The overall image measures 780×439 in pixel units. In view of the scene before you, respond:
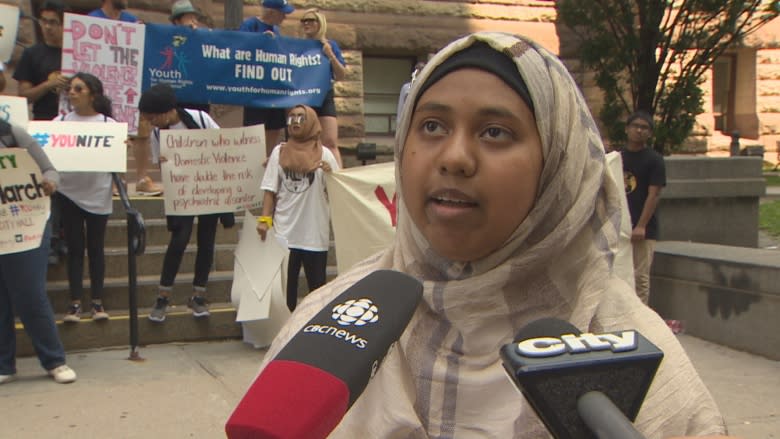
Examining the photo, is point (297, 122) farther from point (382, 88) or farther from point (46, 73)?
point (382, 88)

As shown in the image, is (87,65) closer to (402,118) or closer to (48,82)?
(48,82)

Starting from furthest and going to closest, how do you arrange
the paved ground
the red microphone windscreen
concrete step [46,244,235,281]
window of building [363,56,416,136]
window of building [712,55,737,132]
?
window of building [712,55,737,132], window of building [363,56,416,136], concrete step [46,244,235,281], the paved ground, the red microphone windscreen

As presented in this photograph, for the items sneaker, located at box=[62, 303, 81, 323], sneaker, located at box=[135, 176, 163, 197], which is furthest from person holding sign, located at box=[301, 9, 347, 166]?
sneaker, located at box=[62, 303, 81, 323]

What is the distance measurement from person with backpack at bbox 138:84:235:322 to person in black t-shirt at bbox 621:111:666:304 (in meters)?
3.29

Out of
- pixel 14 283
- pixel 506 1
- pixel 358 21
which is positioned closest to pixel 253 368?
pixel 14 283

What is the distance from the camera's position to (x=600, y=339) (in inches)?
31.7

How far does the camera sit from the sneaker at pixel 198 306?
22.2 ft

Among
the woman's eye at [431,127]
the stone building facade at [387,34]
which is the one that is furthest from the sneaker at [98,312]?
the stone building facade at [387,34]

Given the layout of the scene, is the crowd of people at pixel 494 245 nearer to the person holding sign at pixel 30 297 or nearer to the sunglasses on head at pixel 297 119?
the person holding sign at pixel 30 297

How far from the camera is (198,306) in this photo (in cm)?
679

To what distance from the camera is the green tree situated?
10516 millimetres

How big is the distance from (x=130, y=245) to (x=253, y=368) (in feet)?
4.09

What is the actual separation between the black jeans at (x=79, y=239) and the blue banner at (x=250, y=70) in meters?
2.82

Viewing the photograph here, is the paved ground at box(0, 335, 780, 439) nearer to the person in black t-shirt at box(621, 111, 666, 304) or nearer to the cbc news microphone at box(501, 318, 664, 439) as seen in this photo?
the person in black t-shirt at box(621, 111, 666, 304)
